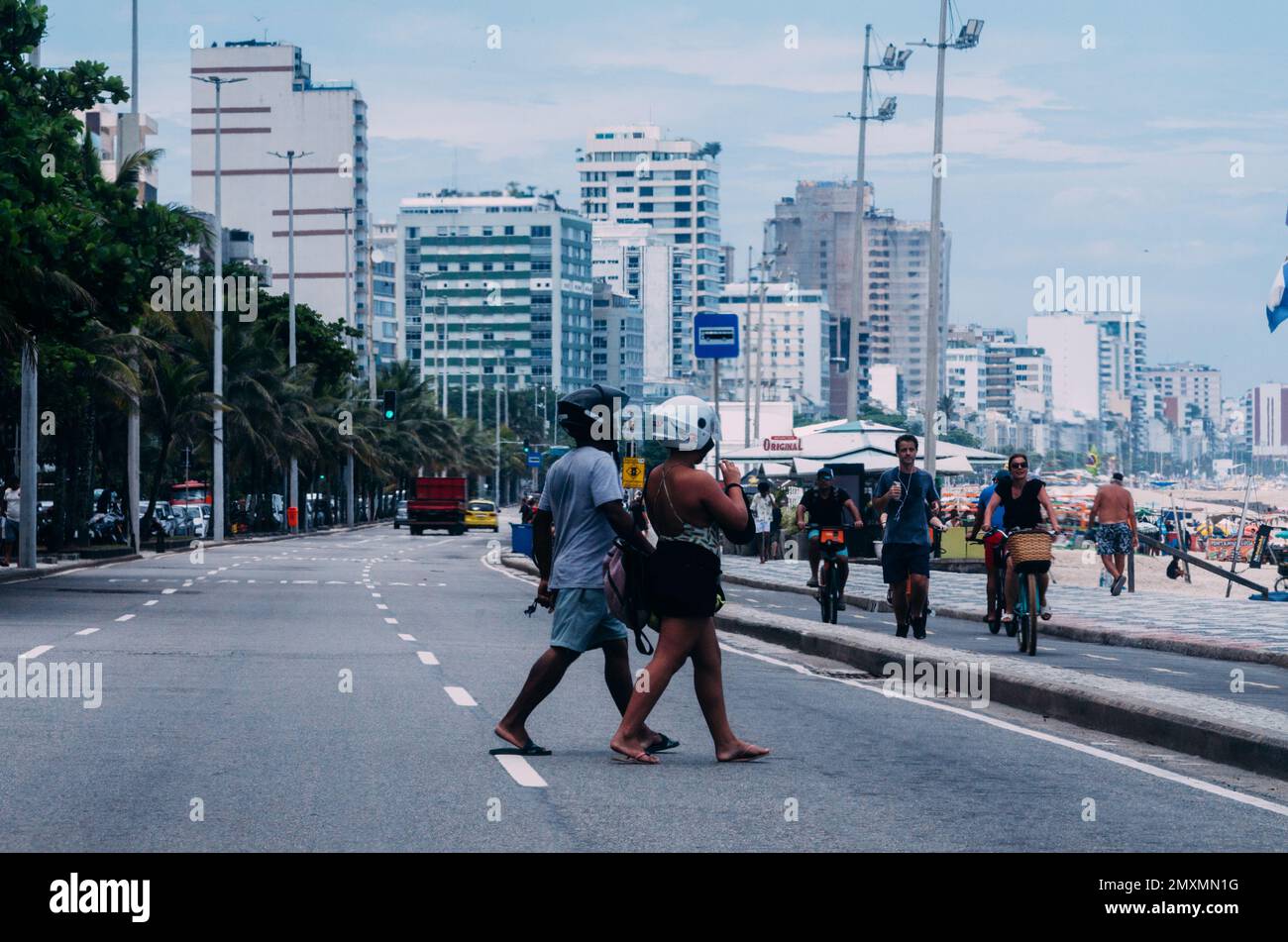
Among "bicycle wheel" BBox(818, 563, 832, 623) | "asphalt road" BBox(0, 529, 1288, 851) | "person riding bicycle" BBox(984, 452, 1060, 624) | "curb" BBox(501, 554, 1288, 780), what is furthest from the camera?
"bicycle wheel" BBox(818, 563, 832, 623)

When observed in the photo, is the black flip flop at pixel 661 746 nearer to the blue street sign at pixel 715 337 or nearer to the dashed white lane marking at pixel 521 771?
the dashed white lane marking at pixel 521 771

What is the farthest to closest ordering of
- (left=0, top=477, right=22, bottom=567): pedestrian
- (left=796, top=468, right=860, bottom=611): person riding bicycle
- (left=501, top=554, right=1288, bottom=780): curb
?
(left=0, top=477, right=22, bottom=567): pedestrian < (left=796, top=468, right=860, bottom=611): person riding bicycle < (left=501, top=554, right=1288, bottom=780): curb

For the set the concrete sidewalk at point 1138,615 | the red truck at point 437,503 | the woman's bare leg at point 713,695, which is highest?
the woman's bare leg at point 713,695

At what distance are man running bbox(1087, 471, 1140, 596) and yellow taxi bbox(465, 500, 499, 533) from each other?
68.7 meters

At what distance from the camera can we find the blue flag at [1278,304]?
31.1 m

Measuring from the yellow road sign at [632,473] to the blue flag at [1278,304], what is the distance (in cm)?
1209

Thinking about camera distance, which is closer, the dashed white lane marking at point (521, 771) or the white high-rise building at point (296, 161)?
the dashed white lane marking at point (521, 771)

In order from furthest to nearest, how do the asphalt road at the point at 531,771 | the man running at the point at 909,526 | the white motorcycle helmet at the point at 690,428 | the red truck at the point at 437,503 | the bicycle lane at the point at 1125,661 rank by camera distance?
1. the red truck at the point at 437,503
2. the man running at the point at 909,526
3. the bicycle lane at the point at 1125,661
4. the white motorcycle helmet at the point at 690,428
5. the asphalt road at the point at 531,771

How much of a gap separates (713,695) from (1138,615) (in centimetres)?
1635

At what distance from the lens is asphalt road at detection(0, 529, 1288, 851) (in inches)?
341

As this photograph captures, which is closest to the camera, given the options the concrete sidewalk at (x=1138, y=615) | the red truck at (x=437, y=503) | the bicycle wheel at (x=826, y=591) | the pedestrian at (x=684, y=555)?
the pedestrian at (x=684, y=555)

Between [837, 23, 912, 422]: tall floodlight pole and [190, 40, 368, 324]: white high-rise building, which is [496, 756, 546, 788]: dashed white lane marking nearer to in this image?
[837, 23, 912, 422]: tall floodlight pole

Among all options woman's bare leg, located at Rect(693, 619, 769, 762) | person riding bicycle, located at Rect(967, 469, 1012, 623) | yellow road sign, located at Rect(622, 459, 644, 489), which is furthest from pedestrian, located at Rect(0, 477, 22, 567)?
woman's bare leg, located at Rect(693, 619, 769, 762)

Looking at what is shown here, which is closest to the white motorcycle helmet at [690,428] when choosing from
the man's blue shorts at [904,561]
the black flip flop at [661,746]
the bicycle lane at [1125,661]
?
the black flip flop at [661,746]
